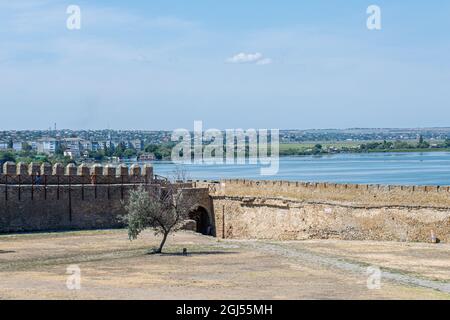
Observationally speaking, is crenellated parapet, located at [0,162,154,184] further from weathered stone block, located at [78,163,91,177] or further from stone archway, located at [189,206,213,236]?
stone archway, located at [189,206,213,236]

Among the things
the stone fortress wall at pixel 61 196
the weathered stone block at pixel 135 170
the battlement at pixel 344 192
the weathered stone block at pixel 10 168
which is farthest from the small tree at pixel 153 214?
the weathered stone block at pixel 135 170

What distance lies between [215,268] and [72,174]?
457 inches

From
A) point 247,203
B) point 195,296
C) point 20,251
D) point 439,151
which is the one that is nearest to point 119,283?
point 195,296

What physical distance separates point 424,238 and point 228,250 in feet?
20.4

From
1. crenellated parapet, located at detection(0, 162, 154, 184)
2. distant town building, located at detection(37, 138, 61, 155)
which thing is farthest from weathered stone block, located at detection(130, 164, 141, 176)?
distant town building, located at detection(37, 138, 61, 155)

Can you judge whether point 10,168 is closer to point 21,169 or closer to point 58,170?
point 21,169

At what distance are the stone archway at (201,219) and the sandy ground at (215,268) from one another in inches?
160

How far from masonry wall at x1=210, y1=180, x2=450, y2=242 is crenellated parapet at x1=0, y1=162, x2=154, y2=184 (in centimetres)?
307

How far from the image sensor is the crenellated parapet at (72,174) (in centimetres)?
3088

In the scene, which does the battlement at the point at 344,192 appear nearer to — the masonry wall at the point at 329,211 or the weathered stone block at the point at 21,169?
the masonry wall at the point at 329,211

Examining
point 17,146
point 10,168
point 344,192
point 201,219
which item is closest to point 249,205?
point 201,219

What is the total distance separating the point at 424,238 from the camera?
27.3m

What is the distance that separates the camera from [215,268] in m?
21.7
